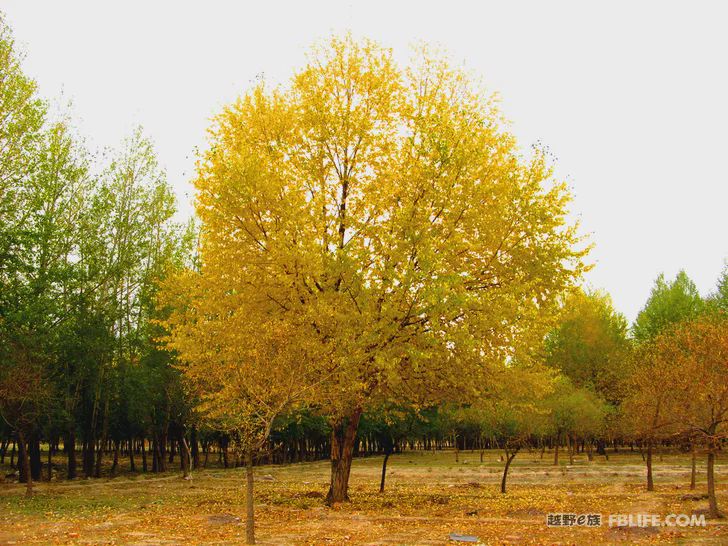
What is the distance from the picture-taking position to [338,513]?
19625mm

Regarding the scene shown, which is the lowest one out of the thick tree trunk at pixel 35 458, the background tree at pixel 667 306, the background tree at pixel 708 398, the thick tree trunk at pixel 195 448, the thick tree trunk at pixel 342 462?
the thick tree trunk at pixel 195 448

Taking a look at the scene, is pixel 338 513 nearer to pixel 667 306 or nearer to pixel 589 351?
pixel 589 351

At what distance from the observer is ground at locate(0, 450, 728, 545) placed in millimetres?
15125

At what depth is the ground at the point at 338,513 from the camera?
15.1 m

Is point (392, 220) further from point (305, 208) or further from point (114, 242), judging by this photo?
point (114, 242)

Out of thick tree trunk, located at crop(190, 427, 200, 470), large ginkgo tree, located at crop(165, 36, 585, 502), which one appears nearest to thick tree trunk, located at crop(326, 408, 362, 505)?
large ginkgo tree, located at crop(165, 36, 585, 502)

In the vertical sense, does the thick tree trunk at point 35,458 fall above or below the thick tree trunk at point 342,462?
below

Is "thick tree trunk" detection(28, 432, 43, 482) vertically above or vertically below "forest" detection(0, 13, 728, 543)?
below

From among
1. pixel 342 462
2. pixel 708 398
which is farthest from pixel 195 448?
pixel 708 398

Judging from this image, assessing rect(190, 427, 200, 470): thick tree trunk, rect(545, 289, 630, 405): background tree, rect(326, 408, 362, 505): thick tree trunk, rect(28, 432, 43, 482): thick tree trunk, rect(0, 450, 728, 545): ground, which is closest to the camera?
rect(0, 450, 728, 545): ground

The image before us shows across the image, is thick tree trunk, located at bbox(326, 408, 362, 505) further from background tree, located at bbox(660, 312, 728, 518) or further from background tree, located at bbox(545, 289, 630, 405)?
background tree, located at bbox(545, 289, 630, 405)

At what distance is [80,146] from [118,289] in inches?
380

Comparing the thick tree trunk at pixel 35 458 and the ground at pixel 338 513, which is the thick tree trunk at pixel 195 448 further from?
the ground at pixel 338 513

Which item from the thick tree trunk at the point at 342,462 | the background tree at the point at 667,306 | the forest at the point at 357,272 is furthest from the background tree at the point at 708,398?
the background tree at the point at 667,306
